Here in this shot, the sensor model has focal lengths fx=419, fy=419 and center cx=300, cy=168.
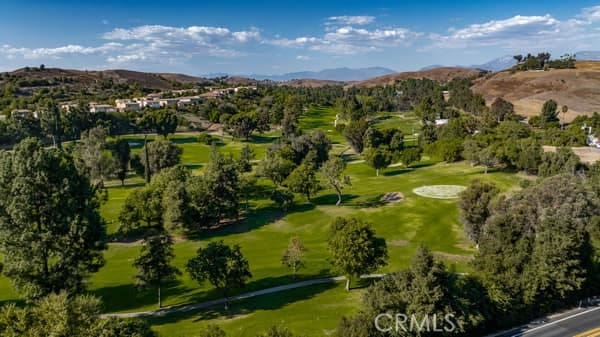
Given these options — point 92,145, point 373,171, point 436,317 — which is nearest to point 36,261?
point 436,317

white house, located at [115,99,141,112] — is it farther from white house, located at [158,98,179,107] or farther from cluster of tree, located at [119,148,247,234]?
cluster of tree, located at [119,148,247,234]

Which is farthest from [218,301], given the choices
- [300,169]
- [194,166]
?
[194,166]

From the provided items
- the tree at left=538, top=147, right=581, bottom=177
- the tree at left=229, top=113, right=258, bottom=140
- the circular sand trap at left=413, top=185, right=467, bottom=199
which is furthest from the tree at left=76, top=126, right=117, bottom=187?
the tree at left=538, top=147, right=581, bottom=177

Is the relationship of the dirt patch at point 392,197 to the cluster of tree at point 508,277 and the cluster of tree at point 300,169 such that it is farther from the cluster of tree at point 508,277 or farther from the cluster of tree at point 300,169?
the cluster of tree at point 508,277

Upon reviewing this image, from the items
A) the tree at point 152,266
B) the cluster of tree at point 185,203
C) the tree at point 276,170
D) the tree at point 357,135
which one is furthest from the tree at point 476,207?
the tree at point 357,135

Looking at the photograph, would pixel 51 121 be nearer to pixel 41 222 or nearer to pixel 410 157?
pixel 410 157

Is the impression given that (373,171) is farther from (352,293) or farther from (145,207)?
(352,293)
